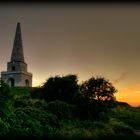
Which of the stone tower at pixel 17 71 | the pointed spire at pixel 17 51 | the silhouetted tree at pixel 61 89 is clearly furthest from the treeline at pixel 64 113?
the pointed spire at pixel 17 51

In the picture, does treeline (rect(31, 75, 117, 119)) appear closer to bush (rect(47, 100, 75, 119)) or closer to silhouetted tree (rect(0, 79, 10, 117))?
bush (rect(47, 100, 75, 119))

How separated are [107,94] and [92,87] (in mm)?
1351

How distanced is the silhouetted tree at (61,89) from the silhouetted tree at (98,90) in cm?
530

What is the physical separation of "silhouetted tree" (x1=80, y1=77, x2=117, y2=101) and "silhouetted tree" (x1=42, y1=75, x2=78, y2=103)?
17.4 feet

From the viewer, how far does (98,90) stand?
24.9 metres

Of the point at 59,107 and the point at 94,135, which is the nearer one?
the point at 94,135

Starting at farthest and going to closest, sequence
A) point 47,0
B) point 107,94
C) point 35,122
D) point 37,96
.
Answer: point 37,96 < point 107,94 < point 35,122 < point 47,0

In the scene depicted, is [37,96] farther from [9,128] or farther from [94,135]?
[9,128]

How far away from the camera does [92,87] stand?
2494 centimetres

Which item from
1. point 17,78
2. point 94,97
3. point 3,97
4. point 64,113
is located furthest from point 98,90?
point 17,78

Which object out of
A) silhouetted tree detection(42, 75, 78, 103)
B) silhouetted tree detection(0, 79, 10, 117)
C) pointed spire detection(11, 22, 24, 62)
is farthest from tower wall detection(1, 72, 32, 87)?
silhouetted tree detection(0, 79, 10, 117)

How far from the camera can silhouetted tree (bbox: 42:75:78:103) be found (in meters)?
30.6

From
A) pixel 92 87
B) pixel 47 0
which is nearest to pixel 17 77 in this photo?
pixel 92 87

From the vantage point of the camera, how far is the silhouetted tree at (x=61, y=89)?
1205 inches
